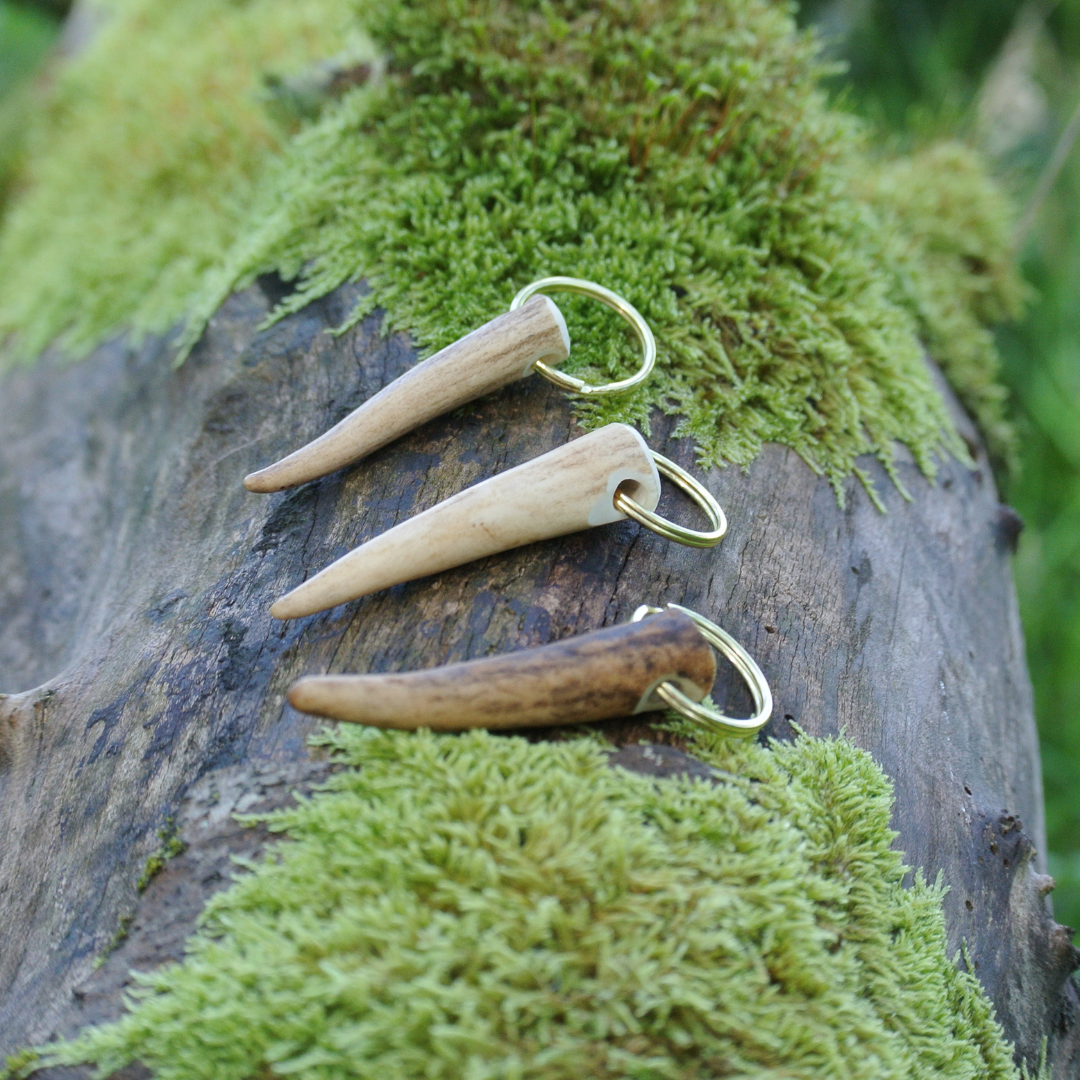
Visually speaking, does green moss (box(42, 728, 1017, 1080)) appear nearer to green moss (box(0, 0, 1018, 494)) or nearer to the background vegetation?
green moss (box(0, 0, 1018, 494))

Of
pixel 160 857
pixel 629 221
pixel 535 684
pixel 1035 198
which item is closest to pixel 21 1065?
pixel 160 857

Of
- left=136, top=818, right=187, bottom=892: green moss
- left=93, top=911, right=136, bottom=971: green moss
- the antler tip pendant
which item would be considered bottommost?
left=93, top=911, right=136, bottom=971: green moss

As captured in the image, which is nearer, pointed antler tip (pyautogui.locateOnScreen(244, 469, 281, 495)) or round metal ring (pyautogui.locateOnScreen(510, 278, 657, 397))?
pointed antler tip (pyautogui.locateOnScreen(244, 469, 281, 495))

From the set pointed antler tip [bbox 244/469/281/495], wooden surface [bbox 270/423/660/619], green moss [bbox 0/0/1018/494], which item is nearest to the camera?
wooden surface [bbox 270/423/660/619]

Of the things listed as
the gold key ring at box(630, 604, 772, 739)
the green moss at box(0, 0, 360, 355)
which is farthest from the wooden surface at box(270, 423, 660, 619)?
the green moss at box(0, 0, 360, 355)

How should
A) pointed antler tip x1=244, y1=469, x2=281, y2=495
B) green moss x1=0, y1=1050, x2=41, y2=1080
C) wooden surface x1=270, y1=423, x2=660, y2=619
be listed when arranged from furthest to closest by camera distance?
1. pointed antler tip x1=244, y1=469, x2=281, y2=495
2. wooden surface x1=270, y1=423, x2=660, y2=619
3. green moss x1=0, y1=1050, x2=41, y2=1080

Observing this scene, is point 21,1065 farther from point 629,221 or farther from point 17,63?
point 17,63

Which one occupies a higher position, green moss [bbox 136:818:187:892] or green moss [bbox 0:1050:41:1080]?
green moss [bbox 0:1050:41:1080]
